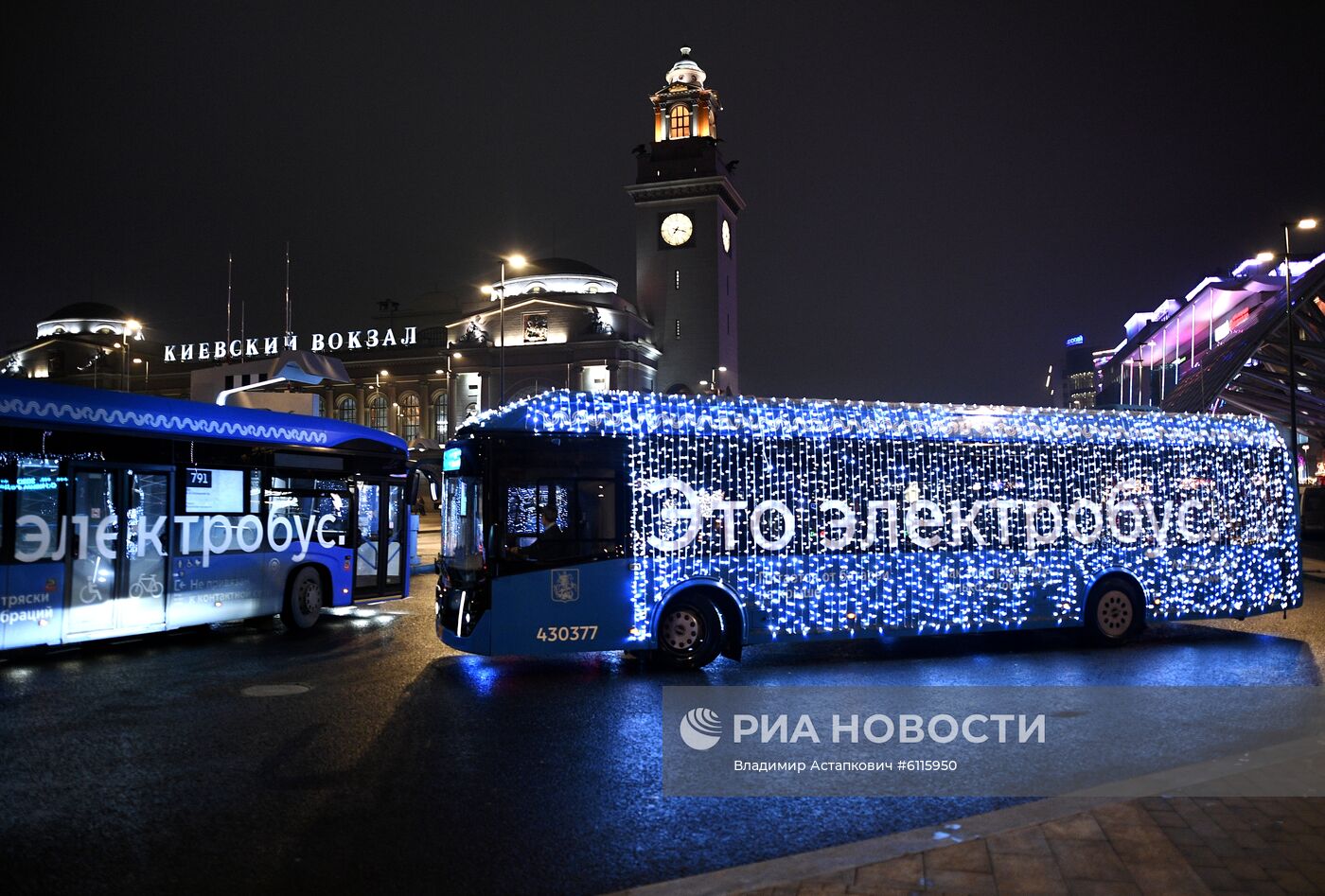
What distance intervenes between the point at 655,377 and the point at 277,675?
7493 centimetres

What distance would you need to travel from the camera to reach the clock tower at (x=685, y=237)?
81750mm

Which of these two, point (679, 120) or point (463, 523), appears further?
point (679, 120)

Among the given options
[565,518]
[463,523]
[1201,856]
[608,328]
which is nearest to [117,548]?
[463,523]

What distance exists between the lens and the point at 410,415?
8662 cm

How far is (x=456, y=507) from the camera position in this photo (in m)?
11.0

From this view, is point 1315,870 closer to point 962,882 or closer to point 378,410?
point 962,882

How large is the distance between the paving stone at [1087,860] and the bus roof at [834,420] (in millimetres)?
6580

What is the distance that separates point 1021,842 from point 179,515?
1104 centimetres

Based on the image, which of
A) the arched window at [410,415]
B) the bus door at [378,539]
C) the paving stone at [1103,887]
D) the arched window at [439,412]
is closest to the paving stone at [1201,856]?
the paving stone at [1103,887]

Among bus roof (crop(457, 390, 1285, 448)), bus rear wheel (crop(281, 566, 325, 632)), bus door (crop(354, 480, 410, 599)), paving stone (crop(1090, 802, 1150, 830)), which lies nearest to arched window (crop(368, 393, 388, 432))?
bus door (crop(354, 480, 410, 599))

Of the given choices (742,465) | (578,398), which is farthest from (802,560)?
(578,398)

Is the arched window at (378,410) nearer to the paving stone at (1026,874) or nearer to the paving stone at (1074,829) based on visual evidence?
the paving stone at (1074,829)

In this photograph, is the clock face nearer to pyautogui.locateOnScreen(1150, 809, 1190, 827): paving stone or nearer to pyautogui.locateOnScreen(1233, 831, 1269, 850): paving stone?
pyautogui.locateOnScreen(1150, 809, 1190, 827): paving stone

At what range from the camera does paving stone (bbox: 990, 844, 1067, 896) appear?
14.9ft
